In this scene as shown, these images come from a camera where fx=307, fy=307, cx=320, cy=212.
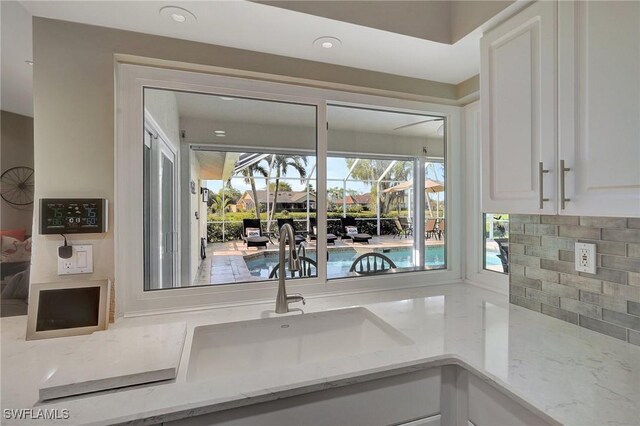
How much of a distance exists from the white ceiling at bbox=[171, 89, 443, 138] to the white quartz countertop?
1.01 m

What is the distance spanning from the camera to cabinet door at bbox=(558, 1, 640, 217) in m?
0.88

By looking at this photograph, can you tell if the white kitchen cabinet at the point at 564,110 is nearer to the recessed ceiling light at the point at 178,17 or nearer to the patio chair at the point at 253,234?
the patio chair at the point at 253,234

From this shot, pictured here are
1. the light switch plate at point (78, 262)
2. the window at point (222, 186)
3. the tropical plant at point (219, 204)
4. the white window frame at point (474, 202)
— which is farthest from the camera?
the white window frame at point (474, 202)

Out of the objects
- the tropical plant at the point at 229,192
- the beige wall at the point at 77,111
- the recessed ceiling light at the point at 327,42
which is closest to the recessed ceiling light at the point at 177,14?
the beige wall at the point at 77,111

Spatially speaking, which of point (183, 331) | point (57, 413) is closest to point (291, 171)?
point (183, 331)

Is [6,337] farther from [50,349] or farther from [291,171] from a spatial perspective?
[291,171]

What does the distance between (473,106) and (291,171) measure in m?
1.22

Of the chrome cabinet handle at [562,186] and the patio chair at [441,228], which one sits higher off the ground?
the chrome cabinet handle at [562,186]

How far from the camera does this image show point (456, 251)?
202 centimetres

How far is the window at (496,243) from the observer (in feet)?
5.69
